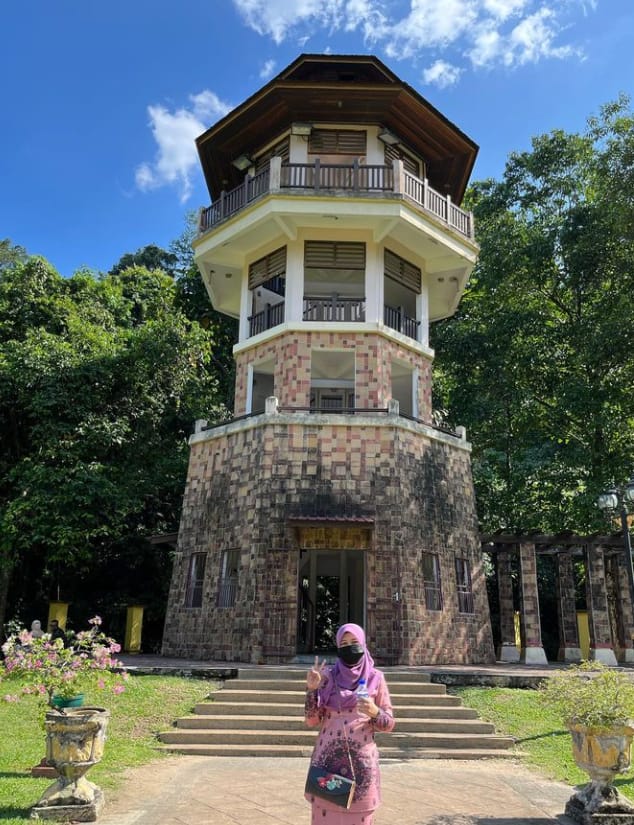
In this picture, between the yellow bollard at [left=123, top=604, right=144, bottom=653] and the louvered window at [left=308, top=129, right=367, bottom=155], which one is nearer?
the louvered window at [left=308, top=129, right=367, bottom=155]

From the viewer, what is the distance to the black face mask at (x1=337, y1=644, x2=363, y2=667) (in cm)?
403

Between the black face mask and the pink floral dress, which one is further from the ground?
the black face mask

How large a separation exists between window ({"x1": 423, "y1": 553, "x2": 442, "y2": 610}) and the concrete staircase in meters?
3.30

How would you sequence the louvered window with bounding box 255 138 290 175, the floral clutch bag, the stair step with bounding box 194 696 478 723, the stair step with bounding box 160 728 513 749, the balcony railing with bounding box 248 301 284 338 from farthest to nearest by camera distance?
the louvered window with bounding box 255 138 290 175 → the balcony railing with bounding box 248 301 284 338 → the stair step with bounding box 194 696 478 723 → the stair step with bounding box 160 728 513 749 → the floral clutch bag

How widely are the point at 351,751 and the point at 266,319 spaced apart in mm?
13610

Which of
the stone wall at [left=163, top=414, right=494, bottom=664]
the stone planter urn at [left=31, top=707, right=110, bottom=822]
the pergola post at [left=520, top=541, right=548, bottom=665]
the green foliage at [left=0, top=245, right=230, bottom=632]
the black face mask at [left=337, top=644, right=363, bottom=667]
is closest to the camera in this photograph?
the black face mask at [left=337, top=644, right=363, bottom=667]

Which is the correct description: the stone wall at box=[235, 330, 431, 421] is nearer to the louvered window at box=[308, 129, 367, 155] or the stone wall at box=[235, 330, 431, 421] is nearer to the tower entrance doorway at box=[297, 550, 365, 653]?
the tower entrance doorway at box=[297, 550, 365, 653]

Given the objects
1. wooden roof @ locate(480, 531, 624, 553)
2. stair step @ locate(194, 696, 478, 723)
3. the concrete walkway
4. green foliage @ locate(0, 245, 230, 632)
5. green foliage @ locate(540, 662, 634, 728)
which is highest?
green foliage @ locate(0, 245, 230, 632)

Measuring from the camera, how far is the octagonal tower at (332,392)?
13.3 meters

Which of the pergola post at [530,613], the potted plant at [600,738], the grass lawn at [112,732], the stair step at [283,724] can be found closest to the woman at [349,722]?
the potted plant at [600,738]

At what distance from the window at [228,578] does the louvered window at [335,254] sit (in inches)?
272

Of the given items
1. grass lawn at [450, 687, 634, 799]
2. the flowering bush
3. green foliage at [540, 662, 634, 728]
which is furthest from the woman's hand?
grass lawn at [450, 687, 634, 799]

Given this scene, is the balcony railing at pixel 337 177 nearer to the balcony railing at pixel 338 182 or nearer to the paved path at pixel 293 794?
the balcony railing at pixel 338 182

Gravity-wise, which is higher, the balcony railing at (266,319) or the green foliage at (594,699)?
the balcony railing at (266,319)
